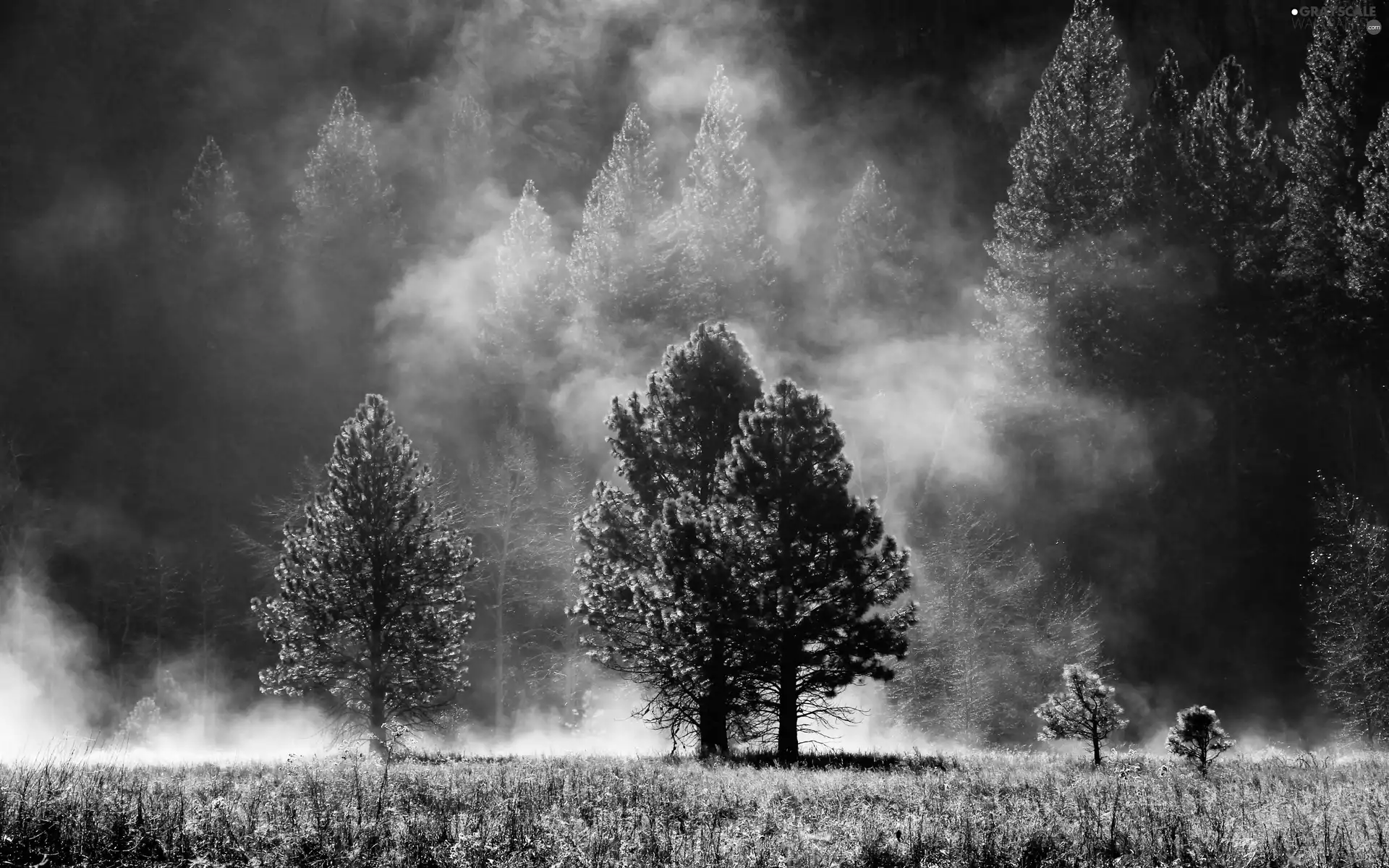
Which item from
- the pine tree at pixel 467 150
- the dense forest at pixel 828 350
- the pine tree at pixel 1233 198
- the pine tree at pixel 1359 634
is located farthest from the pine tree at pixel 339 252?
the pine tree at pixel 1359 634

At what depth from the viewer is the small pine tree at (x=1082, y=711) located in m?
15.2

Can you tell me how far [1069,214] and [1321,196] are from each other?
11298 millimetres

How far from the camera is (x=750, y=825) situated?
8.03 m

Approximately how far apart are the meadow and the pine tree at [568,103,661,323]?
2031 inches

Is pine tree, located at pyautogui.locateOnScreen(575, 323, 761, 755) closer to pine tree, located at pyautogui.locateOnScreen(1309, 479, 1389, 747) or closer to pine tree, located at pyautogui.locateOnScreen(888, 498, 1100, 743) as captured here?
pine tree, located at pyautogui.locateOnScreen(888, 498, 1100, 743)

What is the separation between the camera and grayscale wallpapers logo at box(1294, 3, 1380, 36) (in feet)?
158

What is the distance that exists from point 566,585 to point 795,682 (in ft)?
111

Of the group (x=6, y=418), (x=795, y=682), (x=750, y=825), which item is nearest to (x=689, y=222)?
(x=795, y=682)

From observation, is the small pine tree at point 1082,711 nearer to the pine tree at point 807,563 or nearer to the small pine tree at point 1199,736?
the small pine tree at point 1199,736

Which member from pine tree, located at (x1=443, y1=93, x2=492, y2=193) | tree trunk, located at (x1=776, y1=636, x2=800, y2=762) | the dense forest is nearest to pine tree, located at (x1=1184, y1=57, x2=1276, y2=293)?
the dense forest

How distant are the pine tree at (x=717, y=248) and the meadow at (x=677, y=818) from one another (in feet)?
166

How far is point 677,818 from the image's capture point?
855 cm

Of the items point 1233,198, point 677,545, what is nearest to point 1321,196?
point 1233,198

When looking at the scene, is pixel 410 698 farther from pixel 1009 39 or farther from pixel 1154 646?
pixel 1009 39
